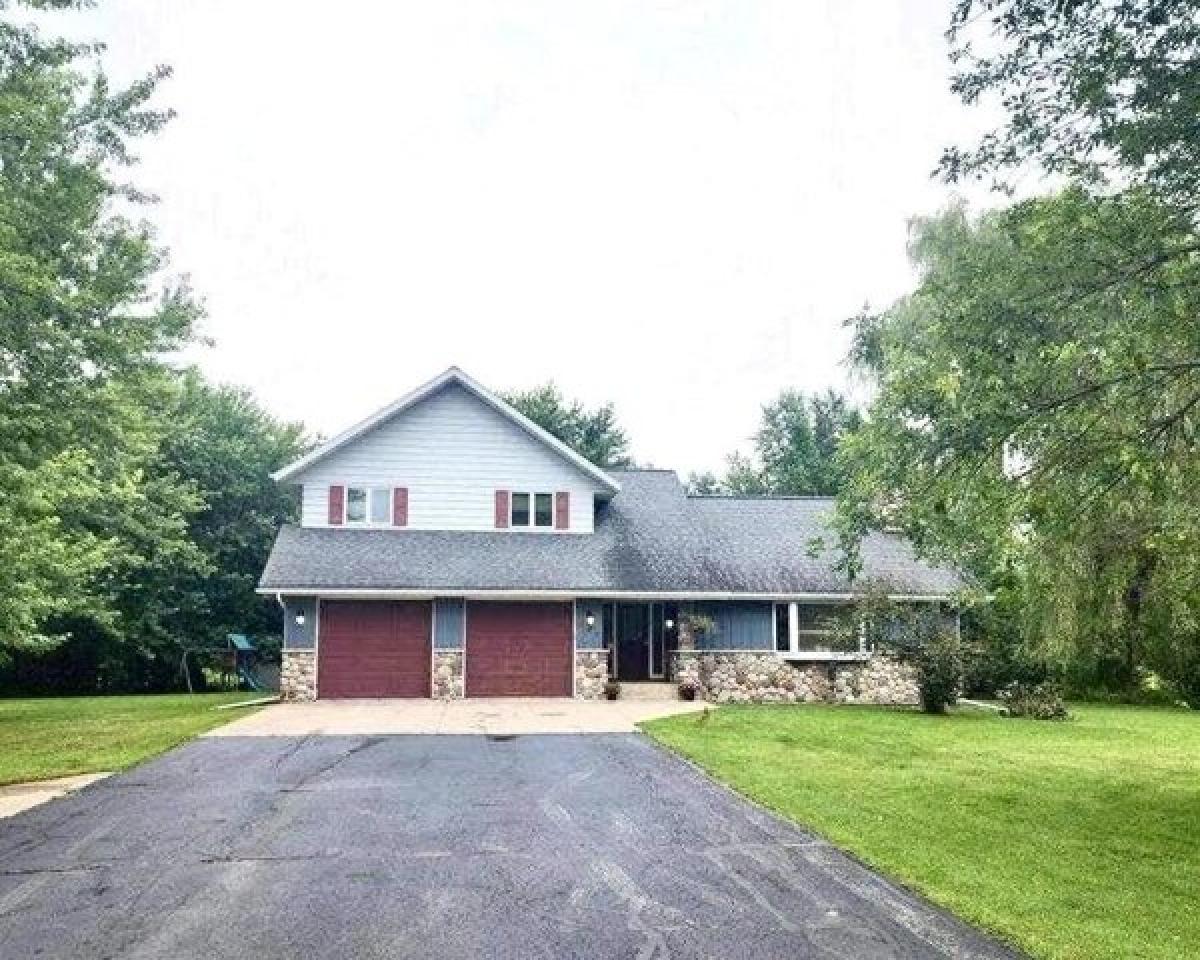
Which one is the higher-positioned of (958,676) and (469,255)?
(469,255)

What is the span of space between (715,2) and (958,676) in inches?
596

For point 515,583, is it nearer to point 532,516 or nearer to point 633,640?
point 532,516

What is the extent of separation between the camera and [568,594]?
23.5 meters

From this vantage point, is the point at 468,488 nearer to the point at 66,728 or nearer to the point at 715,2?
the point at 66,728

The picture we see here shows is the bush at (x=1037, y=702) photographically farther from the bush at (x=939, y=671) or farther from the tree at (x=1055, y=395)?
the tree at (x=1055, y=395)

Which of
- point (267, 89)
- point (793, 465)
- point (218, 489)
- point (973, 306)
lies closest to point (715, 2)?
point (973, 306)

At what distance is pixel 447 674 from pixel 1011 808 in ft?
52.1

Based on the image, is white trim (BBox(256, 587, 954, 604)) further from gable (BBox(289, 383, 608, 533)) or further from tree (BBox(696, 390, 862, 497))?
tree (BBox(696, 390, 862, 497))

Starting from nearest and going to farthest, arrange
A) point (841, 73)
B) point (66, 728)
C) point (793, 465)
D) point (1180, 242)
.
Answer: point (1180, 242)
point (841, 73)
point (66, 728)
point (793, 465)

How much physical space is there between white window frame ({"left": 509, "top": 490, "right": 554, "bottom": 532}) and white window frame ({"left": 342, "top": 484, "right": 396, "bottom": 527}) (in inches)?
126

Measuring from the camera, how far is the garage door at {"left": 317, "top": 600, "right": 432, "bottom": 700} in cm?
2328

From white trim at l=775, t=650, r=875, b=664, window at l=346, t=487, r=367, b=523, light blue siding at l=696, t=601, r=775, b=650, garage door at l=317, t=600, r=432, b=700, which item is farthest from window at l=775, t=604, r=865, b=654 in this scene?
window at l=346, t=487, r=367, b=523

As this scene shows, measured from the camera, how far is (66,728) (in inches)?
695

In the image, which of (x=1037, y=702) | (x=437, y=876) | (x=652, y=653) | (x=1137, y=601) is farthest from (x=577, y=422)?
(x=437, y=876)
